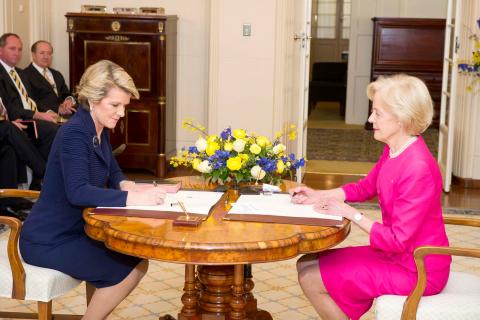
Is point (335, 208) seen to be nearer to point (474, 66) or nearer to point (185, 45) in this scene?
point (474, 66)

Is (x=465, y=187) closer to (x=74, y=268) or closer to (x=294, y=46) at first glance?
(x=294, y=46)

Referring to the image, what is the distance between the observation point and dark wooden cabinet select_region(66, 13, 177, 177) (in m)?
8.00

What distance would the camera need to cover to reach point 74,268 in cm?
346

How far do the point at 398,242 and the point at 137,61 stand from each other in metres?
5.40

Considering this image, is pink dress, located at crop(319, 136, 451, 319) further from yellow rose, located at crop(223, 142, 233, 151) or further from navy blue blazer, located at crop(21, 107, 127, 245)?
navy blue blazer, located at crop(21, 107, 127, 245)

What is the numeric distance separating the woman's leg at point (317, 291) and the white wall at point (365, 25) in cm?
921

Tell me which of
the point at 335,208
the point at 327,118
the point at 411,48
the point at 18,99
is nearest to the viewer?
the point at 335,208

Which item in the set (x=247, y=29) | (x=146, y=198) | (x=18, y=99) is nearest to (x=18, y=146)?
(x=18, y=99)

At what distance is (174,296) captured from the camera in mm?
4777

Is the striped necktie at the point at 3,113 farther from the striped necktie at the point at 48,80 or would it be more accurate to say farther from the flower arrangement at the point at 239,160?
the flower arrangement at the point at 239,160

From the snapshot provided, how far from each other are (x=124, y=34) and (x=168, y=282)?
3660 mm

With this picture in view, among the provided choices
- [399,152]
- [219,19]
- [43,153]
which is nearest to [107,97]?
[399,152]

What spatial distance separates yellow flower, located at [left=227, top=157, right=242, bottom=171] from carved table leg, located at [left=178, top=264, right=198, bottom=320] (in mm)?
510

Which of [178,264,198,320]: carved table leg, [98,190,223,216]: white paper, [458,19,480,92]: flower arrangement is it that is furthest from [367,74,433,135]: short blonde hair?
[458,19,480,92]: flower arrangement
